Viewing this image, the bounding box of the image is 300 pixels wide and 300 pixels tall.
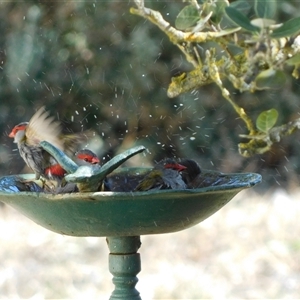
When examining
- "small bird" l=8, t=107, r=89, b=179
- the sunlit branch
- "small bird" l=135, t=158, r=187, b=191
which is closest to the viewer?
"small bird" l=135, t=158, r=187, b=191

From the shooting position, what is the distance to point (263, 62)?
1947 millimetres

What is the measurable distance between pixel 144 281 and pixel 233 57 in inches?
74.3

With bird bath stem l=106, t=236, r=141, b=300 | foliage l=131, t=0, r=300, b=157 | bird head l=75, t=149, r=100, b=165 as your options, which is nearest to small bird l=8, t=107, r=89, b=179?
bird head l=75, t=149, r=100, b=165

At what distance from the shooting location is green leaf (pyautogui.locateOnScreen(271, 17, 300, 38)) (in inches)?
66.3

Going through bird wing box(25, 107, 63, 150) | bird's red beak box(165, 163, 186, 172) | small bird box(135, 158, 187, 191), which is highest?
bird wing box(25, 107, 63, 150)

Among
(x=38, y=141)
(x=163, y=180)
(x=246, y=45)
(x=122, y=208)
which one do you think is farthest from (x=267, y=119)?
(x=38, y=141)

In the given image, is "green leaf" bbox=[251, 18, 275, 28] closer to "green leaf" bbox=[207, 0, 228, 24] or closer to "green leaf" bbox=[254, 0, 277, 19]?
"green leaf" bbox=[254, 0, 277, 19]

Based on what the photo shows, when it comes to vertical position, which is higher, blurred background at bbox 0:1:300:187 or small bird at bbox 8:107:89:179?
blurred background at bbox 0:1:300:187

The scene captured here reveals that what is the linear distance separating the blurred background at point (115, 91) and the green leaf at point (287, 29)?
3.07 meters

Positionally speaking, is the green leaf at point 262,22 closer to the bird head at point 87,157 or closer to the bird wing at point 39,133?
the bird head at point 87,157

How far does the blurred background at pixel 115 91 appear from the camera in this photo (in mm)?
5043

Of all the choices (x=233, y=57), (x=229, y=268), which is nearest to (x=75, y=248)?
(x=229, y=268)

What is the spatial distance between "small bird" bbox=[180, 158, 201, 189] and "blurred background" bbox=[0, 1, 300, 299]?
8.42ft

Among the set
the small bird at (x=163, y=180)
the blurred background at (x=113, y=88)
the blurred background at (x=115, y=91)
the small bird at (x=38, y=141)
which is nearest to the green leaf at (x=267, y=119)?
the small bird at (x=163, y=180)
